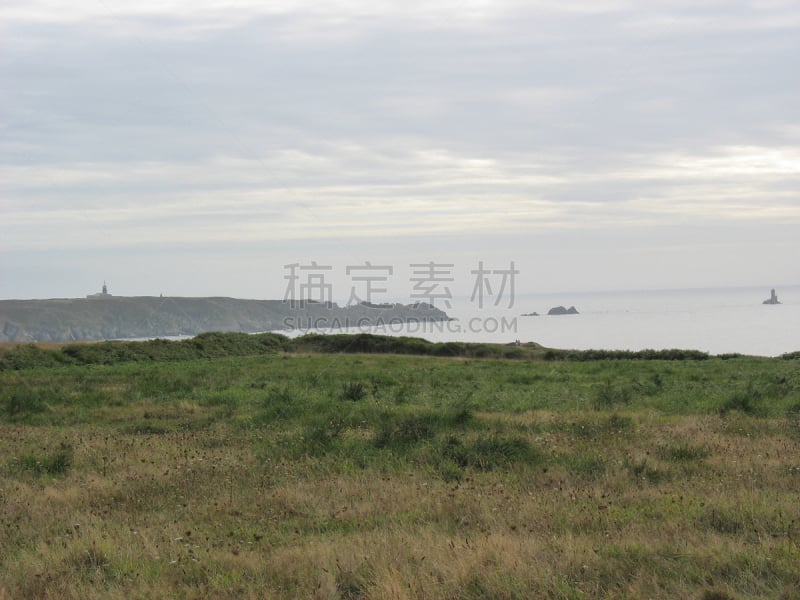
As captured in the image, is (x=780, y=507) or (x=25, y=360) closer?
(x=780, y=507)

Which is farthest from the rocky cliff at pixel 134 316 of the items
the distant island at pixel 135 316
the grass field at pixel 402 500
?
the grass field at pixel 402 500

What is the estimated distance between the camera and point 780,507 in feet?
20.9

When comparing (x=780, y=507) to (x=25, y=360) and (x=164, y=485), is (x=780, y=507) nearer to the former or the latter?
(x=164, y=485)

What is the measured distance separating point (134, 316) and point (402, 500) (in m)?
124

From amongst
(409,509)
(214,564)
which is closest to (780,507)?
(409,509)

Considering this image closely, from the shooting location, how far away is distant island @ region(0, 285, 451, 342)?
10556cm

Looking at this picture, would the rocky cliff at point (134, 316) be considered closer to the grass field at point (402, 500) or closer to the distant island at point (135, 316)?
the distant island at point (135, 316)

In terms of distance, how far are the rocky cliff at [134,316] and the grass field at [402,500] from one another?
80.9 meters

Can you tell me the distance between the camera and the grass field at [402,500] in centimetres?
505

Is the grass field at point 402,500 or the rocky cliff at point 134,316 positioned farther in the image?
the rocky cliff at point 134,316

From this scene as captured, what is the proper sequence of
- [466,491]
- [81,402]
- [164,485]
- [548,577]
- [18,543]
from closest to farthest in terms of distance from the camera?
[548,577]
[18,543]
[466,491]
[164,485]
[81,402]

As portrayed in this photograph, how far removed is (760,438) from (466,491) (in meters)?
5.40

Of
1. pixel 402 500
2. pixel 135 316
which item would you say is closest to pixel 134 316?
pixel 135 316

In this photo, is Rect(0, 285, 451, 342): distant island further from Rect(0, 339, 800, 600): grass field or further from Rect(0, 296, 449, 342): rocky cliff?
Rect(0, 339, 800, 600): grass field
